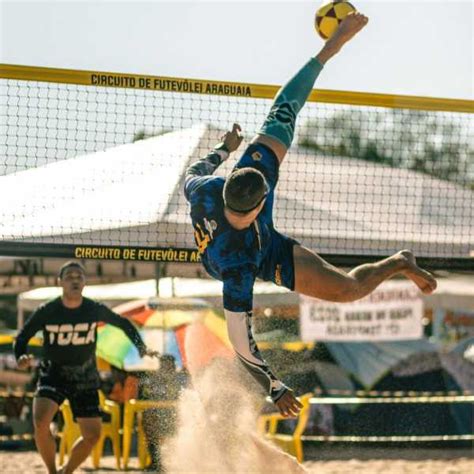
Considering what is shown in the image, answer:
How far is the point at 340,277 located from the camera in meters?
6.67

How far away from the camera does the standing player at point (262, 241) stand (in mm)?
6270

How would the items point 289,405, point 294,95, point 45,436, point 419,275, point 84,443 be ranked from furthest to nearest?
point 84,443 → point 45,436 → point 294,95 → point 419,275 → point 289,405

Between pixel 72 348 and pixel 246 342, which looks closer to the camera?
pixel 246 342

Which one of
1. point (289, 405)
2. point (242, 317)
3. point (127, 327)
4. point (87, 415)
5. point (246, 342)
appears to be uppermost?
point (242, 317)

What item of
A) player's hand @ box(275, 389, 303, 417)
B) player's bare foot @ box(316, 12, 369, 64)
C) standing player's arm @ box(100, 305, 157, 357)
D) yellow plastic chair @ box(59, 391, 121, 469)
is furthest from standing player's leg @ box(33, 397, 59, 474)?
player's bare foot @ box(316, 12, 369, 64)

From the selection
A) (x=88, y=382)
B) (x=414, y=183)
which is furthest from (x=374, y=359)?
(x=88, y=382)

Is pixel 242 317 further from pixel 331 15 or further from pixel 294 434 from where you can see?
pixel 294 434

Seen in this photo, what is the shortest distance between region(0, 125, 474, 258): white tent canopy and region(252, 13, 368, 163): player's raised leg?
167 centimetres

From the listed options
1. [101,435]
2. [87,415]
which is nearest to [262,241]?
[87,415]

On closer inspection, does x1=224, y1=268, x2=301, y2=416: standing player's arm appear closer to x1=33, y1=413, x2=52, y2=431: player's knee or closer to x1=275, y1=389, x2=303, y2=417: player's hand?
x1=275, y1=389, x2=303, y2=417: player's hand

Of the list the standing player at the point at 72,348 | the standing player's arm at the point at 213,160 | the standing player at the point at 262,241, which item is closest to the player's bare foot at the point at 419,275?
the standing player at the point at 262,241

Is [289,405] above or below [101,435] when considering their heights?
above

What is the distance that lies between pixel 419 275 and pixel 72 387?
11.2 ft

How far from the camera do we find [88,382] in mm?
9055
